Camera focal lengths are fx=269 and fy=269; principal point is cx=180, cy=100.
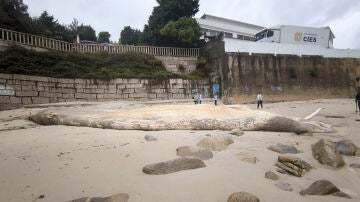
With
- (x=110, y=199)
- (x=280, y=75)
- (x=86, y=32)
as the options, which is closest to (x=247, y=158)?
(x=110, y=199)

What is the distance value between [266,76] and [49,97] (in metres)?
14.2

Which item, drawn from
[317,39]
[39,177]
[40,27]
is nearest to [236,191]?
[39,177]

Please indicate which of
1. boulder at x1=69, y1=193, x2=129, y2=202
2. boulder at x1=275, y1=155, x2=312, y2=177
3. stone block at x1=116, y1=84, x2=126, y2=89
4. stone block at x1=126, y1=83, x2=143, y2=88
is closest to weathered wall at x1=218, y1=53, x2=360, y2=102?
stone block at x1=126, y1=83, x2=143, y2=88

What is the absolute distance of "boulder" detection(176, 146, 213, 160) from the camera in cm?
390

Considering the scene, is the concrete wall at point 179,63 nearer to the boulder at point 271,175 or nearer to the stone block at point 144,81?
the stone block at point 144,81

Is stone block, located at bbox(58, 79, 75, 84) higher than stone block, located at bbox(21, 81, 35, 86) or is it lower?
higher

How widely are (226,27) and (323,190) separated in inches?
1271

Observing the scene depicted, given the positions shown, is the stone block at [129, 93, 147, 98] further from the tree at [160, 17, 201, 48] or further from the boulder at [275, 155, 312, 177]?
the boulder at [275, 155, 312, 177]

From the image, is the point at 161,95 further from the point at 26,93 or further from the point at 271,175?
the point at 271,175

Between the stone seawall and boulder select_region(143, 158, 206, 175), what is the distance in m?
12.5

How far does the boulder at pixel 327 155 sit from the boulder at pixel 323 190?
104 centimetres

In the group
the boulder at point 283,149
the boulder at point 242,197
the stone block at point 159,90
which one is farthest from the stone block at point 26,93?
the boulder at point 242,197

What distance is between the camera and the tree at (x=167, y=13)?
2281 centimetres

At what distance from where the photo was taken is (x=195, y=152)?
13.1 feet
